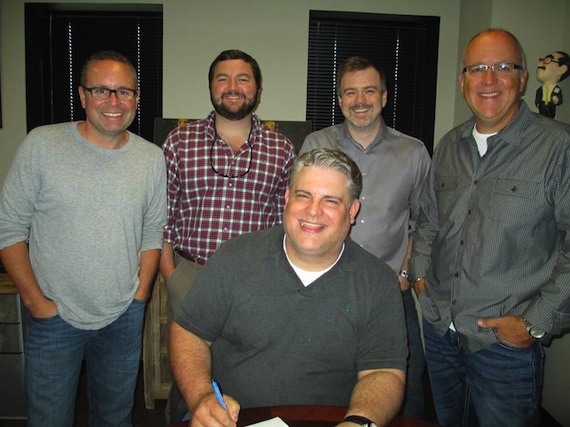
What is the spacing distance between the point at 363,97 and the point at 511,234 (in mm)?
947

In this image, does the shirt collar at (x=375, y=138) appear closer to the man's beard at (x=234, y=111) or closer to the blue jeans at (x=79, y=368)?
the man's beard at (x=234, y=111)

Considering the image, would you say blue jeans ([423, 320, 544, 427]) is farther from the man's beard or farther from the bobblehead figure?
the bobblehead figure

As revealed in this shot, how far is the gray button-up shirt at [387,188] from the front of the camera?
2.14 m

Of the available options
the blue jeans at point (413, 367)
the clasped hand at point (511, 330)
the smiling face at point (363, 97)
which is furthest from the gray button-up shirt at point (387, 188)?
the clasped hand at point (511, 330)

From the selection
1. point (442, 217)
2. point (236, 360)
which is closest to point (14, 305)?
point (236, 360)

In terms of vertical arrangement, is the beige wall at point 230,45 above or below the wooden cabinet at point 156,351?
above

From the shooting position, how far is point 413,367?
223cm

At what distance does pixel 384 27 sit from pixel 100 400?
3.39 metres

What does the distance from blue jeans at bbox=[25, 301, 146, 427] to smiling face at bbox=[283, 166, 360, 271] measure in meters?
0.92

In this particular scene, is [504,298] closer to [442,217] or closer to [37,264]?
[442,217]

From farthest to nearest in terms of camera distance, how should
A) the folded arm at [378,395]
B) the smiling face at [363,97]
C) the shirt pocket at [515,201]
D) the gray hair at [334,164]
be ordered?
the smiling face at [363,97] < the shirt pocket at [515,201] < the gray hair at [334,164] < the folded arm at [378,395]

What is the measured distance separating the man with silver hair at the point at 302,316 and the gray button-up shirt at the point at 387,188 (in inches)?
25.3

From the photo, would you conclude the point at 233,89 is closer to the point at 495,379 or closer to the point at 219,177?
the point at 219,177

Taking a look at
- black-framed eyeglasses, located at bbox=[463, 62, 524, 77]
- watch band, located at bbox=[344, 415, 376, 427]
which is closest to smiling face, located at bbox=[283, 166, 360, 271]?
watch band, located at bbox=[344, 415, 376, 427]
